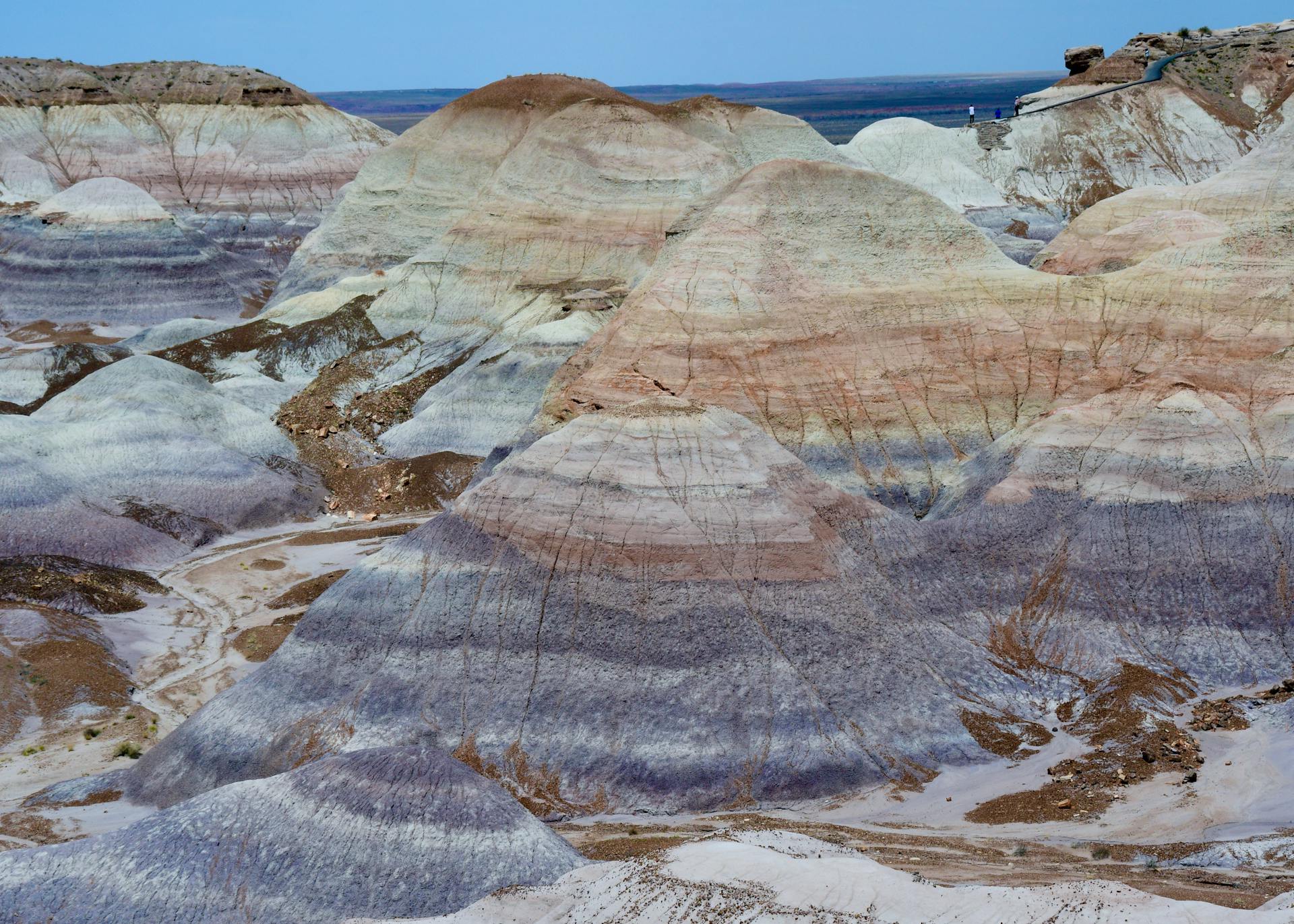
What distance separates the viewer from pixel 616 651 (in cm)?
2970

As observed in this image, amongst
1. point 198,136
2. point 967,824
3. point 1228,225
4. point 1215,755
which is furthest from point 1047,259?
point 198,136

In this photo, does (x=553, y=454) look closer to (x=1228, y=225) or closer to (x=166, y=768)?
(x=166, y=768)

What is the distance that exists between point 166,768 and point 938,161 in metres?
90.9

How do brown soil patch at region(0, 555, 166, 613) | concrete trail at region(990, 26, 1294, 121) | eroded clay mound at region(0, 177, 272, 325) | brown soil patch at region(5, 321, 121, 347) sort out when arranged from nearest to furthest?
brown soil patch at region(0, 555, 166, 613) → brown soil patch at region(5, 321, 121, 347) → eroded clay mound at region(0, 177, 272, 325) → concrete trail at region(990, 26, 1294, 121)

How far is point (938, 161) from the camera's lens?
109438 mm

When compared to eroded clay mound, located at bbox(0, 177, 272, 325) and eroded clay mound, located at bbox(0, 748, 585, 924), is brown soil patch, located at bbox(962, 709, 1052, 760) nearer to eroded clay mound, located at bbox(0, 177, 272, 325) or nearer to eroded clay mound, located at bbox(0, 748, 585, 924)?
eroded clay mound, located at bbox(0, 748, 585, 924)

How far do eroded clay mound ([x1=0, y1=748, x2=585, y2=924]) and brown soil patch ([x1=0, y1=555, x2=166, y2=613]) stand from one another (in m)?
19.0

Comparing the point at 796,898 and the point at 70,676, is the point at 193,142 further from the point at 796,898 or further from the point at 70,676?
the point at 796,898

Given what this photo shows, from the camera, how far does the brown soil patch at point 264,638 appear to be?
1548 inches

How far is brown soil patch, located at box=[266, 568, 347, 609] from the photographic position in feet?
142

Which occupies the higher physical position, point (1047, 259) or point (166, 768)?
point (1047, 259)

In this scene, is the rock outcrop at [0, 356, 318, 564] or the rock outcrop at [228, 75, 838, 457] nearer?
the rock outcrop at [0, 356, 318, 564]

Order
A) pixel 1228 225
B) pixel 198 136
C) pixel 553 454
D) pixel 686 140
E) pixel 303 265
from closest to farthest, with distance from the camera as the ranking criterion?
pixel 553 454 → pixel 1228 225 → pixel 686 140 → pixel 303 265 → pixel 198 136

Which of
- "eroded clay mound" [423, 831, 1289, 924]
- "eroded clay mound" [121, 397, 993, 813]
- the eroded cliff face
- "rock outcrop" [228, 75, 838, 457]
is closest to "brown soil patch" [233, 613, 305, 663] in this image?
"eroded clay mound" [121, 397, 993, 813]
